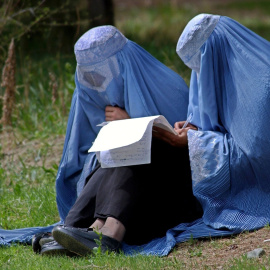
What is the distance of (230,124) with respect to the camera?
3.71m

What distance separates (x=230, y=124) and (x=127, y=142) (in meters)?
0.63

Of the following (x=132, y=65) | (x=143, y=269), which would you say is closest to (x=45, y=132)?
(x=132, y=65)

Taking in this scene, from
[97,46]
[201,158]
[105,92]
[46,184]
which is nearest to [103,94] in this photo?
[105,92]

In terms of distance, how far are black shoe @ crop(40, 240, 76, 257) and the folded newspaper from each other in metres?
0.51

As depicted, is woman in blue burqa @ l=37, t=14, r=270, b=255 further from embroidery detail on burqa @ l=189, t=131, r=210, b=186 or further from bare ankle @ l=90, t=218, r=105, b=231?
bare ankle @ l=90, t=218, r=105, b=231

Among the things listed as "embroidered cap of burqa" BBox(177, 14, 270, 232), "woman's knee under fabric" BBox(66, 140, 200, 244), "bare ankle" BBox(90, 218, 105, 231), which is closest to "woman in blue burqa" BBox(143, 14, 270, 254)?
"embroidered cap of burqa" BBox(177, 14, 270, 232)

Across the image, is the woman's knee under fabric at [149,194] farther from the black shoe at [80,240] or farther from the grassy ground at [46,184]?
the grassy ground at [46,184]

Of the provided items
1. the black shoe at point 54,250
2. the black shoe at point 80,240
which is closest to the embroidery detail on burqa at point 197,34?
the black shoe at point 80,240

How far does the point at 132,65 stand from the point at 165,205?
0.89 m

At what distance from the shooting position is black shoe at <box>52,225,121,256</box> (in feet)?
11.4

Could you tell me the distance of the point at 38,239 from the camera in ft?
12.7

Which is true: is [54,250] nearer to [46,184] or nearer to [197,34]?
[197,34]

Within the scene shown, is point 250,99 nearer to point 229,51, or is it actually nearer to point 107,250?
point 229,51

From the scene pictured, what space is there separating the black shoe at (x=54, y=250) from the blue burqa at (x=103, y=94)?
47 centimetres
